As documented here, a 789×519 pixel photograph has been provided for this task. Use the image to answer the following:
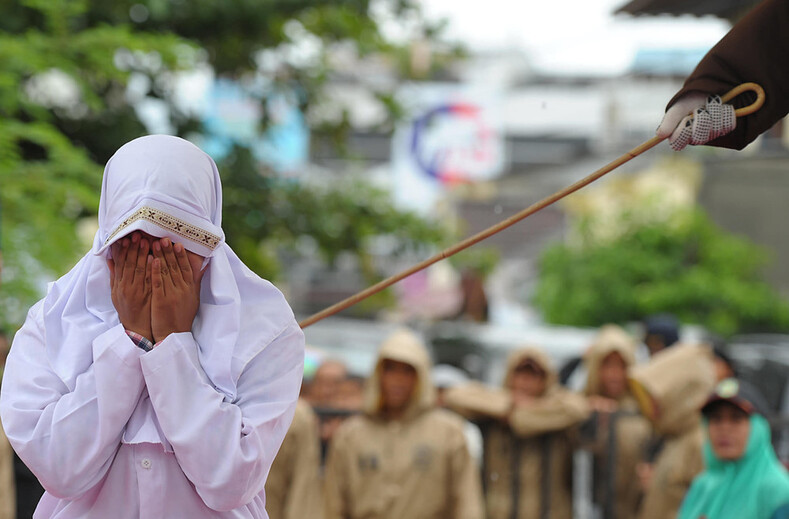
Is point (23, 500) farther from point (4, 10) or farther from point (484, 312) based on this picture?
point (484, 312)

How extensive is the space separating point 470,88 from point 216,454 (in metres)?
18.7

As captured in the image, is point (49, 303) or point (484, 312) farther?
point (484, 312)

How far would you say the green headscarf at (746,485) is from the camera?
15.2ft

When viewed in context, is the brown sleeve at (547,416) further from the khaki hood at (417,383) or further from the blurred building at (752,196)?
the blurred building at (752,196)

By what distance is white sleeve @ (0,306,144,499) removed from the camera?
7.82ft

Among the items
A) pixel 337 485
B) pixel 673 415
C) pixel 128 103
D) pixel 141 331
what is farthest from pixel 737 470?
pixel 128 103

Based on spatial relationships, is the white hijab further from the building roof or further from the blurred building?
the blurred building

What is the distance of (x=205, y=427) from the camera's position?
2383 mm

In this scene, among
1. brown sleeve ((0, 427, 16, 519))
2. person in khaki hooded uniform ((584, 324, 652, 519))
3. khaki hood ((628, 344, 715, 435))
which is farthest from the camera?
person in khaki hooded uniform ((584, 324, 652, 519))

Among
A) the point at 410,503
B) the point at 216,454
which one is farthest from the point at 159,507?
the point at 410,503

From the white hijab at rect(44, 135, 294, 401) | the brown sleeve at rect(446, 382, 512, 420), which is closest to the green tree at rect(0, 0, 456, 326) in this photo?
the brown sleeve at rect(446, 382, 512, 420)

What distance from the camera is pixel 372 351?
12641mm

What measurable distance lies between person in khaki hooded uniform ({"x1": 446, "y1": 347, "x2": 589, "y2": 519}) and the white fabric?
3.87 metres

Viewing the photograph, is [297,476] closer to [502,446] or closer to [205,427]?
[502,446]
